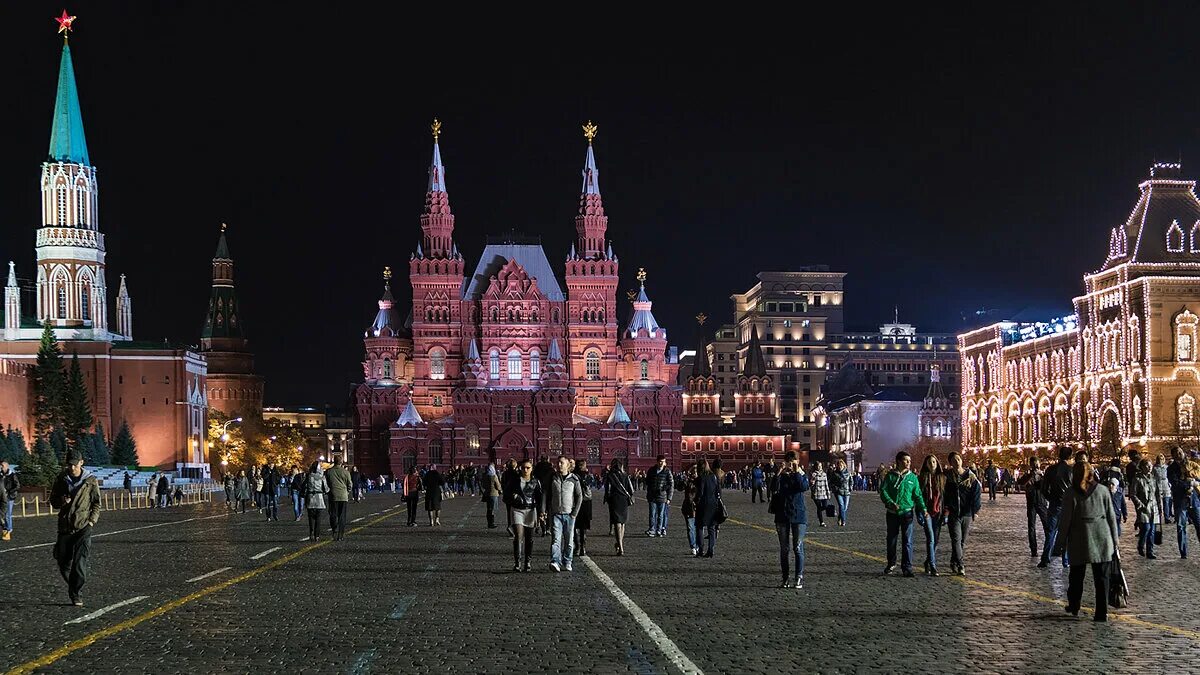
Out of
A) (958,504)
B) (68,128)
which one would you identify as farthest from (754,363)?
(958,504)

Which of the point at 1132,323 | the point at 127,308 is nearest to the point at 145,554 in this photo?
the point at 1132,323

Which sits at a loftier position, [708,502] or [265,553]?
[708,502]

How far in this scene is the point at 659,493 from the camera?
32.8 m

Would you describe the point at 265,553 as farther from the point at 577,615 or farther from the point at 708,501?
the point at 577,615

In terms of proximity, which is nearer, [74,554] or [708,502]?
[74,554]

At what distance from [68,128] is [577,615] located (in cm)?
12182

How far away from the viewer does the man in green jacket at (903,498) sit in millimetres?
20828

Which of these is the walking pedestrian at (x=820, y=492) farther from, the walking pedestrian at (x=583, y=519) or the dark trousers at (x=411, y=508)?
the walking pedestrian at (x=583, y=519)

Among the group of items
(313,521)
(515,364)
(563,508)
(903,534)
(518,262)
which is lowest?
(313,521)

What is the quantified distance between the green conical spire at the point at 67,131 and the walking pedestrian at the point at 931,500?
115985mm

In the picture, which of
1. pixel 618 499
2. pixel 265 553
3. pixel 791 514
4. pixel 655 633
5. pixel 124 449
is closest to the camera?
pixel 655 633

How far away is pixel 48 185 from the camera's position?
127 m

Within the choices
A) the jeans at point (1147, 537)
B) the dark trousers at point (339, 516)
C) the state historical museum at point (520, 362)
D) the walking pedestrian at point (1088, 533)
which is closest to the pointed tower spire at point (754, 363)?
the state historical museum at point (520, 362)

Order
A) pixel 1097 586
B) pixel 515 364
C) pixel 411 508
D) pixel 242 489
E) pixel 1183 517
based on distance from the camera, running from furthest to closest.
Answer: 1. pixel 515 364
2. pixel 242 489
3. pixel 411 508
4. pixel 1183 517
5. pixel 1097 586
